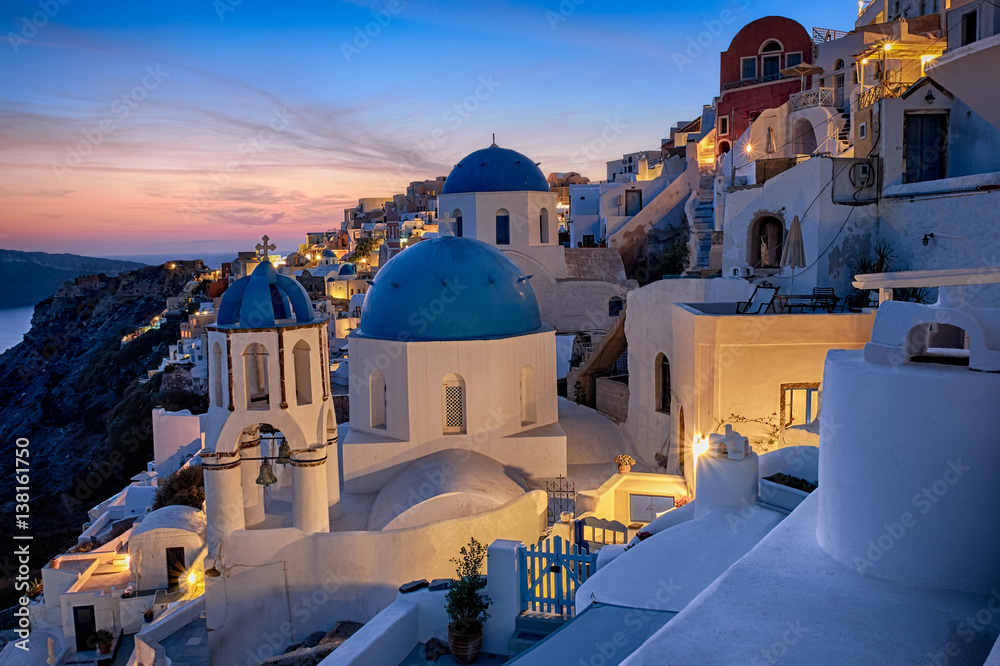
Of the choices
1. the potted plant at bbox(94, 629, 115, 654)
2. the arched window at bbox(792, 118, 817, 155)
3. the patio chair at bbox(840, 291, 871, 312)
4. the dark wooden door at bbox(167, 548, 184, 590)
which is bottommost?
the potted plant at bbox(94, 629, 115, 654)

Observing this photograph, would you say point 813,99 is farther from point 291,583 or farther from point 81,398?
point 81,398

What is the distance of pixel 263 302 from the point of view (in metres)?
11.4

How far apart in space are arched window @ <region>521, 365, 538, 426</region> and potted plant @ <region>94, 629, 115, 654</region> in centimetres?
1201

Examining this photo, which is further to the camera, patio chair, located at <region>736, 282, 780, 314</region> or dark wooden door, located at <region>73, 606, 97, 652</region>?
dark wooden door, located at <region>73, 606, 97, 652</region>

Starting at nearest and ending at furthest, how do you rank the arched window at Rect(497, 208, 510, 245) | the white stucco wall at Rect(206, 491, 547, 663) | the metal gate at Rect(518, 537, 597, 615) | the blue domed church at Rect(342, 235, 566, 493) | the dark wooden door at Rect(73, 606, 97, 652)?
1. the metal gate at Rect(518, 537, 597, 615)
2. the white stucco wall at Rect(206, 491, 547, 663)
3. the blue domed church at Rect(342, 235, 566, 493)
4. the dark wooden door at Rect(73, 606, 97, 652)
5. the arched window at Rect(497, 208, 510, 245)

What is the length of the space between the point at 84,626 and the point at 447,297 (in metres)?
13.5

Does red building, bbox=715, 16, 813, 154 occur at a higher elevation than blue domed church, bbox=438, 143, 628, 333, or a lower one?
higher

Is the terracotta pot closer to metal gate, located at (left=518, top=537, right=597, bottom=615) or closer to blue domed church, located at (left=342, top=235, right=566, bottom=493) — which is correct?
metal gate, located at (left=518, top=537, right=597, bottom=615)

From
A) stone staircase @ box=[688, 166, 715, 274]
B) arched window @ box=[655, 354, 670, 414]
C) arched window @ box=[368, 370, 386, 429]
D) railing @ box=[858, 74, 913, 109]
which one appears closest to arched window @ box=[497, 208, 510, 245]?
stone staircase @ box=[688, 166, 715, 274]

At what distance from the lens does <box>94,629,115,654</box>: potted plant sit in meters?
18.2

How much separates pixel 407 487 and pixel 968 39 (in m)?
9.81

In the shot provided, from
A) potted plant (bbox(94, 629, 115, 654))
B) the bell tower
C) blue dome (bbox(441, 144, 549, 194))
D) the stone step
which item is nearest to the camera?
the stone step

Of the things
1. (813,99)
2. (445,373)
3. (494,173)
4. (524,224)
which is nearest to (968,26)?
(445,373)

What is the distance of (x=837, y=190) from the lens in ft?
44.2
